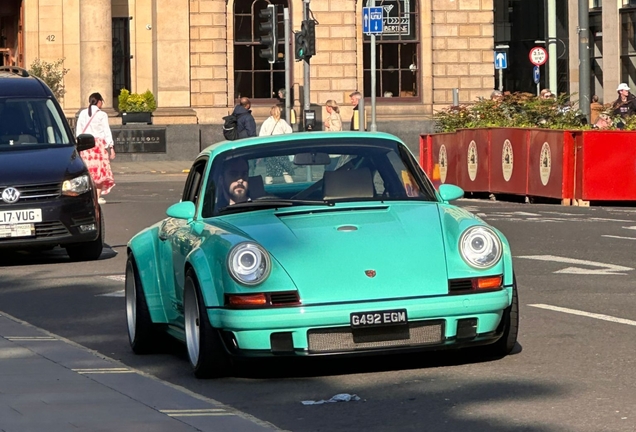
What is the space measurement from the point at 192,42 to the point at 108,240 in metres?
24.2

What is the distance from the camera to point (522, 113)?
28.0 meters

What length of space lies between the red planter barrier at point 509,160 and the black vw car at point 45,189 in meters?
10.8

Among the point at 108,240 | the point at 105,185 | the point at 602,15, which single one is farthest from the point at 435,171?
the point at 602,15

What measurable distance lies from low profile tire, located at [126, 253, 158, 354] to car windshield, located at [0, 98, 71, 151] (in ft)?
22.9

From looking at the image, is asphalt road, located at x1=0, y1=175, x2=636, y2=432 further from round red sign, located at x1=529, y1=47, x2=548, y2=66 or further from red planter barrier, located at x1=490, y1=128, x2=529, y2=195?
round red sign, located at x1=529, y1=47, x2=548, y2=66

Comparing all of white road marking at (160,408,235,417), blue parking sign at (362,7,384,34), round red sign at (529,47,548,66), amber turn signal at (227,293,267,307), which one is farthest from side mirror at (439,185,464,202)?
round red sign at (529,47,548,66)

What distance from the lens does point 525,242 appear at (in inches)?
685

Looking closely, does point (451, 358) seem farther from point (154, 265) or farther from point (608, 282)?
point (608, 282)

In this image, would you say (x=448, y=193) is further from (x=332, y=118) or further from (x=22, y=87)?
(x=332, y=118)

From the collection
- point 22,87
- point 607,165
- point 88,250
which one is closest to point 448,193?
point 88,250

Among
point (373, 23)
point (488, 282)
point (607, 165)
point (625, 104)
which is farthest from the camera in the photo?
point (373, 23)

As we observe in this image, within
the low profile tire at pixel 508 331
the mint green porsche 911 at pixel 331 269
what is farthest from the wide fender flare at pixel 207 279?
the low profile tire at pixel 508 331

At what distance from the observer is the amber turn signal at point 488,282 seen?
8320mm

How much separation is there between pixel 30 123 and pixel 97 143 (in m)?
7.48
